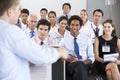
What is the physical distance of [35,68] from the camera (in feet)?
5.82

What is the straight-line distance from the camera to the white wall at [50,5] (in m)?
7.04

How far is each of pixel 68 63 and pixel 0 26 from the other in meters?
2.33

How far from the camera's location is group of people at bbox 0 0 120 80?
1.17m

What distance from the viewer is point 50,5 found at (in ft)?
23.9

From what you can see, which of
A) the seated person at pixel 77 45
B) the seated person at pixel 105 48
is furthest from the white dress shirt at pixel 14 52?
the seated person at pixel 105 48

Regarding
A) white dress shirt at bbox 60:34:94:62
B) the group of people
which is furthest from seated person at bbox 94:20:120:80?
white dress shirt at bbox 60:34:94:62

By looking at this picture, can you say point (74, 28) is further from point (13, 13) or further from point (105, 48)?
point (13, 13)

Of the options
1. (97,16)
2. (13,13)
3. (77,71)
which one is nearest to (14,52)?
(13,13)

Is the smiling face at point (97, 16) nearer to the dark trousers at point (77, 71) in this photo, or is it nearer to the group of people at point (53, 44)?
the group of people at point (53, 44)

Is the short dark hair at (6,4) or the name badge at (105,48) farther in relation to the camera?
the name badge at (105,48)

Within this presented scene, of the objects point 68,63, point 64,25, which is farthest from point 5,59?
point 64,25

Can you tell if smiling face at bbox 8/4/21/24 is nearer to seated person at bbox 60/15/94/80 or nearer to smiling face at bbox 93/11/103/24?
seated person at bbox 60/15/94/80

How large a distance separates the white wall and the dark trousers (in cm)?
391

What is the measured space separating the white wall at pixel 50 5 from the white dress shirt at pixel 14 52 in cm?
577
